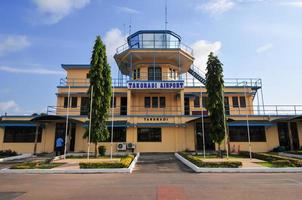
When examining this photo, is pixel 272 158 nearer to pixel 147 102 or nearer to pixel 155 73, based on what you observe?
pixel 147 102

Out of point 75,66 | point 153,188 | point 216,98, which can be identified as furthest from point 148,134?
point 153,188

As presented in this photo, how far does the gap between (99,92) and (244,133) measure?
60.2 ft

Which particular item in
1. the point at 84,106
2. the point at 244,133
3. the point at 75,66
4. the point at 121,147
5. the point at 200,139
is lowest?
the point at 121,147

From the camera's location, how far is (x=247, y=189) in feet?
29.3

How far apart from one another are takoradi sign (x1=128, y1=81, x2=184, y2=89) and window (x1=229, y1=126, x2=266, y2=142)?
28.2 ft

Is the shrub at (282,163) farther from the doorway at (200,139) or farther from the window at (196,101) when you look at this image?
the window at (196,101)

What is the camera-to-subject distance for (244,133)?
25938 millimetres

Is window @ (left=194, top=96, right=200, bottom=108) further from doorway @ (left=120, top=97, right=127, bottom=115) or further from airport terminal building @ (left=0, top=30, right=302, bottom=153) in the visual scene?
doorway @ (left=120, top=97, right=127, bottom=115)

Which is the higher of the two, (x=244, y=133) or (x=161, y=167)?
(x=244, y=133)

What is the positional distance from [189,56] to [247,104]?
434 inches

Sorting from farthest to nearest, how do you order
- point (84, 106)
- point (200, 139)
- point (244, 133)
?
point (84, 106), point (200, 139), point (244, 133)

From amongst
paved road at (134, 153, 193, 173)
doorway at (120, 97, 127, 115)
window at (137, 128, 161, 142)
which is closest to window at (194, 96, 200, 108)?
window at (137, 128, 161, 142)

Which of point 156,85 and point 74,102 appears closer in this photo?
point 156,85

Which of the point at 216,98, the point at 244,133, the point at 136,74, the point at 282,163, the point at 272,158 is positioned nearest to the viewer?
the point at 282,163
